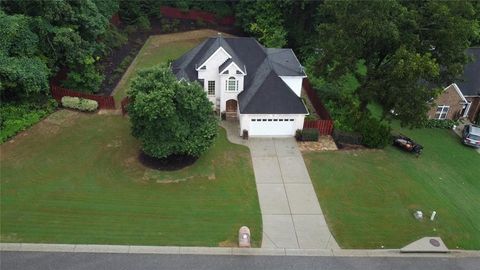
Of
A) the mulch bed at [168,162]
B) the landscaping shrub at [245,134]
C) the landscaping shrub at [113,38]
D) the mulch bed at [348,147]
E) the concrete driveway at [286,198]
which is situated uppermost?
the landscaping shrub at [113,38]

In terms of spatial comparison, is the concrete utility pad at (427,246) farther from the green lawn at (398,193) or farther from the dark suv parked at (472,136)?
the dark suv parked at (472,136)

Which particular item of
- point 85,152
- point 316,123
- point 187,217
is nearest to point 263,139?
point 316,123

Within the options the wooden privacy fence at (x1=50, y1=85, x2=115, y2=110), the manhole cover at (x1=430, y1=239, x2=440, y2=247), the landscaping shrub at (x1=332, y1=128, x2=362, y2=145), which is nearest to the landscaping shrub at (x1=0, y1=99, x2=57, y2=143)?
the wooden privacy fence at (x1=50, y1=85, x2=115, y2=110)

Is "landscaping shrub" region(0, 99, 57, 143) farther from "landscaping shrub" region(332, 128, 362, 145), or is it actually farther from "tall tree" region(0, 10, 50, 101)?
"landscaping shrub" region(332, 128, 362, 145)

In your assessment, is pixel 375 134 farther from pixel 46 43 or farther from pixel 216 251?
pixel 46 43

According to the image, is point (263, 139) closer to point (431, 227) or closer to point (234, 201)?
point (234, 201)

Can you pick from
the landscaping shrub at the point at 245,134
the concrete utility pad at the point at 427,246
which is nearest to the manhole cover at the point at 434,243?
the concrete utility pad at the point at 427,246

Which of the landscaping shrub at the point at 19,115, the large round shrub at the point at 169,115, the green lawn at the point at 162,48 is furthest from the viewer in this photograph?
the green lawn at the point at 162,48
